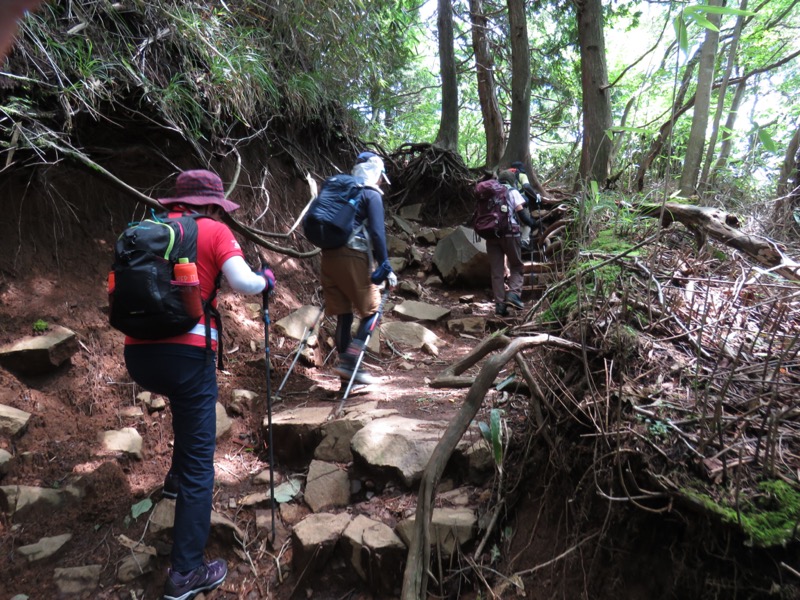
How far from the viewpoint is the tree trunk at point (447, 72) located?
9969 mm

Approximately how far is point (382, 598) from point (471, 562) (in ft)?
1.81

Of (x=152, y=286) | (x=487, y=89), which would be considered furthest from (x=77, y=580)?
(x=487, y=89)

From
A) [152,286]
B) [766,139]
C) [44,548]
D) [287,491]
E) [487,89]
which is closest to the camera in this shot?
[766,139]

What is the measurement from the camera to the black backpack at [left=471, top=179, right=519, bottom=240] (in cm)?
608

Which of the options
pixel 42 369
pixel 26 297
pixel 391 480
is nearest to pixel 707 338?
pixel 391 480

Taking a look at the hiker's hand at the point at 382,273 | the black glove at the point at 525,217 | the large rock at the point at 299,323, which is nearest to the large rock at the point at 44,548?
the large rock at the point at 299,323

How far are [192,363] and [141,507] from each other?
1.34 meters

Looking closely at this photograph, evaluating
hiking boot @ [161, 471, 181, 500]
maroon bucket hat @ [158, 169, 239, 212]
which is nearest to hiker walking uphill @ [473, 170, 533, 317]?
maroon bucket hat @ [158, 169, 239, 212]

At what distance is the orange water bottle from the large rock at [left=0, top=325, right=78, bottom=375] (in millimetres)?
1825

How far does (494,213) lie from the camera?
6109 mm

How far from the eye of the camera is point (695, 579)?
1.68m

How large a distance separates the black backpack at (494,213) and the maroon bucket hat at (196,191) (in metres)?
4.06

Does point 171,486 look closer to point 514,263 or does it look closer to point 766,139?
point 766,139

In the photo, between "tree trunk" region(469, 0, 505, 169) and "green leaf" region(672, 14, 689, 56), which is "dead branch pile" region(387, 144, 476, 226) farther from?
"green leaf" region(672, 14, 689, 56)
